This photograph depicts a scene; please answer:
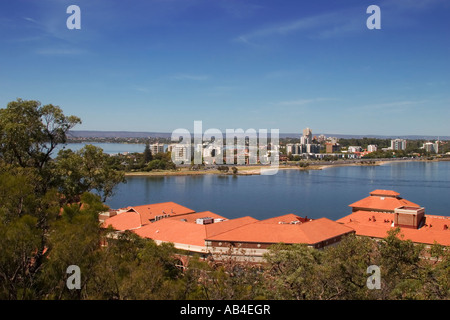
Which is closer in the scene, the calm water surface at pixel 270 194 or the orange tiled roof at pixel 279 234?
the orange tiled roof at pixel 279 234

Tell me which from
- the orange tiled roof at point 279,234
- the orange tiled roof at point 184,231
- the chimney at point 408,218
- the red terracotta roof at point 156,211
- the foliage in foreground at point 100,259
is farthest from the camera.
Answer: the red terracotta roof at point 156,211

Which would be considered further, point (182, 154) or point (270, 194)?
point (182, 154)

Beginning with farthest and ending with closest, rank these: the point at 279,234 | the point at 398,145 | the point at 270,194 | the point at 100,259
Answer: the point at 398,145 < the point at 270,194 < the point at 279,234 < the point at 100,259

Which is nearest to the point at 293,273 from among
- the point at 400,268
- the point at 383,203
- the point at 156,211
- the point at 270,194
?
the point at 400,268

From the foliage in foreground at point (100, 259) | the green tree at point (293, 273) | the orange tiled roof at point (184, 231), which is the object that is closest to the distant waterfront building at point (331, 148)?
the orange tiled roof at point (184, 231)

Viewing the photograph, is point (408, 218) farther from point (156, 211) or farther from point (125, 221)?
point (125, 221)

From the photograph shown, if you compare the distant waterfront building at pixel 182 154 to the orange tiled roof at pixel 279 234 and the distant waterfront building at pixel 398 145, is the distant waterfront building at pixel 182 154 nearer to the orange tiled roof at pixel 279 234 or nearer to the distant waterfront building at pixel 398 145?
the orange tiled roof at pixel 279 234
